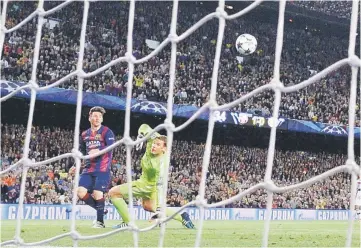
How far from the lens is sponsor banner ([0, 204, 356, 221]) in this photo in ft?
41.9

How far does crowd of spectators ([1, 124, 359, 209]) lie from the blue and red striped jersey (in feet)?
20.8

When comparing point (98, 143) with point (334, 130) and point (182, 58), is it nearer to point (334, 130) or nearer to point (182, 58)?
point (182, 58)

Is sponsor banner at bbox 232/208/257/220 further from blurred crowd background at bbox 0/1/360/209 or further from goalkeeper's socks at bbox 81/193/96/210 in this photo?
→ goalkeeper's socks at bbox 81/193/96/210

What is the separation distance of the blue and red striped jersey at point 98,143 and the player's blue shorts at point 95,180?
4 centimetres

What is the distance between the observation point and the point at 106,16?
1970 cm

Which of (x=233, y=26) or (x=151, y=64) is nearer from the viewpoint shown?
(x=151, y=64)

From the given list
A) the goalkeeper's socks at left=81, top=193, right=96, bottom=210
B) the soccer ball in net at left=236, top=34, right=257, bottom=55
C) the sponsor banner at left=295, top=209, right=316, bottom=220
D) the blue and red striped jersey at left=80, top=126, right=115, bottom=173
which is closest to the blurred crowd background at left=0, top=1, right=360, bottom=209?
the sponsor banner at left=295, top=209, right=316, bottom=220

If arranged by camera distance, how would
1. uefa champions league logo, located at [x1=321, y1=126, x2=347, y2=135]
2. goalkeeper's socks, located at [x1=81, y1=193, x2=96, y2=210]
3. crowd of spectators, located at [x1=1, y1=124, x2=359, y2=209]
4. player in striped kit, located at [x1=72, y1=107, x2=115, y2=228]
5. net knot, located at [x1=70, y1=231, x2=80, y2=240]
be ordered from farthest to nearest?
uefa champions league logo, located at [x1=321, y1=126, x2=347, y2=135]
crowd of spectators, located at [x1=1, y1=124, x2=359, y2=209]
goalkeeper's socks, located at [x1=81, y1=193, x2=96, y2=210]
player in striped kit, located at [x1=72, y1=107, x2=115, y2=228]
net knot, located at [x1=70, y1=231, x2=80, y2=240]

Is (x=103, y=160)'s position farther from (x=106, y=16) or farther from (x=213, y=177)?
(x=106, y=16)

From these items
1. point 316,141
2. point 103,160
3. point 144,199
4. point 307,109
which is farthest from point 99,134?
point 316,141

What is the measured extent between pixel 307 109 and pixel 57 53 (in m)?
7.91

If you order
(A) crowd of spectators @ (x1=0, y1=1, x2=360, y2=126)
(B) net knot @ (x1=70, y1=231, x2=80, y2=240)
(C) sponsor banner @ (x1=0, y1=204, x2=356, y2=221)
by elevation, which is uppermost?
(A) crowd of spectators @ (x1=0, y1=1, x2=360, y2=126)

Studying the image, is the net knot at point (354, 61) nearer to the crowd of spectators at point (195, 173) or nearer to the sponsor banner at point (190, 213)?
the sponsor banner at point (190, 213)

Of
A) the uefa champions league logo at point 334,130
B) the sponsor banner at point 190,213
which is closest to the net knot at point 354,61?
the sponsor banner at point 190,213
